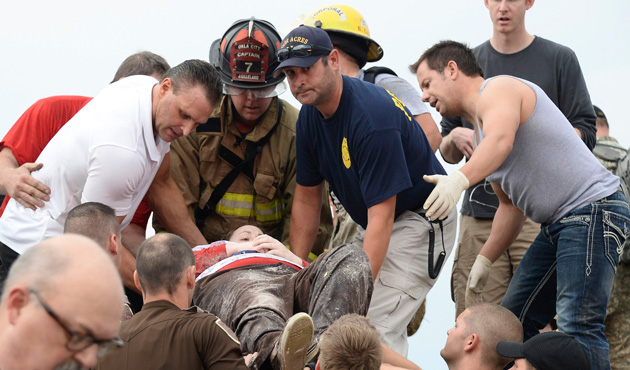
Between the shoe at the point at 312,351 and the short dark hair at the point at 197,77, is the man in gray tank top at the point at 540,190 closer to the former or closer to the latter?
the shoe at the point at 312,351

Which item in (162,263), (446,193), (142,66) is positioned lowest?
(162,263)

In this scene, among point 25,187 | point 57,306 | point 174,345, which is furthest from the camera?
point 25,187

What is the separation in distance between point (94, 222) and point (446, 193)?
5.46 ft

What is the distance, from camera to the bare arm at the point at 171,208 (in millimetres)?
4909

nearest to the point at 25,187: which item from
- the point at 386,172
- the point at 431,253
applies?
the point at 386,172

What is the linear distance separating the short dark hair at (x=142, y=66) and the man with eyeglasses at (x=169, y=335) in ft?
6.84

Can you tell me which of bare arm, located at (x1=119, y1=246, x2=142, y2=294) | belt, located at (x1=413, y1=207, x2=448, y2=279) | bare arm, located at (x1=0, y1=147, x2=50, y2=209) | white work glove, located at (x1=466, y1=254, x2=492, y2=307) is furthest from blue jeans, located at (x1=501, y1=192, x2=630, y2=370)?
bare arm, located at (x1=0, y1=147, x2=50, y2=209)

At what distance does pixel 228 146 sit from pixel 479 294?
2008 millimetres

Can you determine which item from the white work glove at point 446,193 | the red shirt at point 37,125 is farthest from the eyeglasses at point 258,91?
the white work glove at point 446,193

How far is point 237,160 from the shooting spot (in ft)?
17.7

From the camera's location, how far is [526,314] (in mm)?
4297

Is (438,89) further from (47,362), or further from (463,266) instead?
(47,362)

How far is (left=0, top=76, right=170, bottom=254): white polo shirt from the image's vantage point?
3.89m

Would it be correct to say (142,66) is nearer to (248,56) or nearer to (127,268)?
(248,56)
